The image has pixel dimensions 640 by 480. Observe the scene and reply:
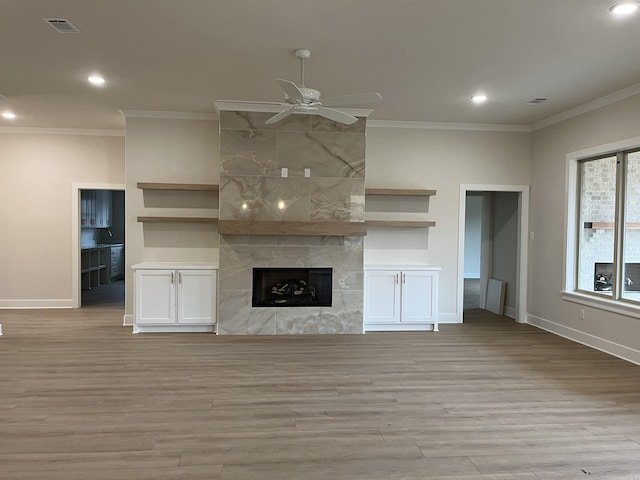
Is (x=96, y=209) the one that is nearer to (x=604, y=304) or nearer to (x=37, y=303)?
(x=37, y=303)

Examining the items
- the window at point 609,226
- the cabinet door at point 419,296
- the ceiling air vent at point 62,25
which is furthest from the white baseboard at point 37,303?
the window at point 609,226

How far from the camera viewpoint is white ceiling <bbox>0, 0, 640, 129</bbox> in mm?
3068

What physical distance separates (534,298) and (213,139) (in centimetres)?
508

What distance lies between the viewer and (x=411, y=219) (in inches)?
249

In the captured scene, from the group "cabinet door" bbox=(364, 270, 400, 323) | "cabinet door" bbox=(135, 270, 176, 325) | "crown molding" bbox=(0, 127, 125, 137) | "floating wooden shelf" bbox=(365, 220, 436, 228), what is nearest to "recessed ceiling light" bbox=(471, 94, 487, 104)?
"floating wooden shelf" bbox=(365, 220, 436, 228)

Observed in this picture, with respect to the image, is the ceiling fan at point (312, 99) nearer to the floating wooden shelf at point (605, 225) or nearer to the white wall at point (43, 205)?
the floating wooden shelf at point (605, 225)

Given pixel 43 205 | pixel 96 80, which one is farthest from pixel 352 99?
pixel 43 205

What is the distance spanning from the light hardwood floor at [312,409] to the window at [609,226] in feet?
2.68

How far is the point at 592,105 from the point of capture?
→ 5176 millimetres

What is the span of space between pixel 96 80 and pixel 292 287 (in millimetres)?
3253

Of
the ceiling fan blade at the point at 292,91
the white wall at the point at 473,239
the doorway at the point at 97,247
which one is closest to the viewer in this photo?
the ceiling fan blade at the point at 292,91

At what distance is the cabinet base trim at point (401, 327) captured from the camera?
5887mm

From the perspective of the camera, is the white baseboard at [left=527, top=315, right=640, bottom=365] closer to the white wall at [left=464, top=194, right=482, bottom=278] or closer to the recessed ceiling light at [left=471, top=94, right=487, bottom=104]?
the recessed ceiling light at [left=471, top=94, right=487, bottom=104]

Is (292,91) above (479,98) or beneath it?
beneath
